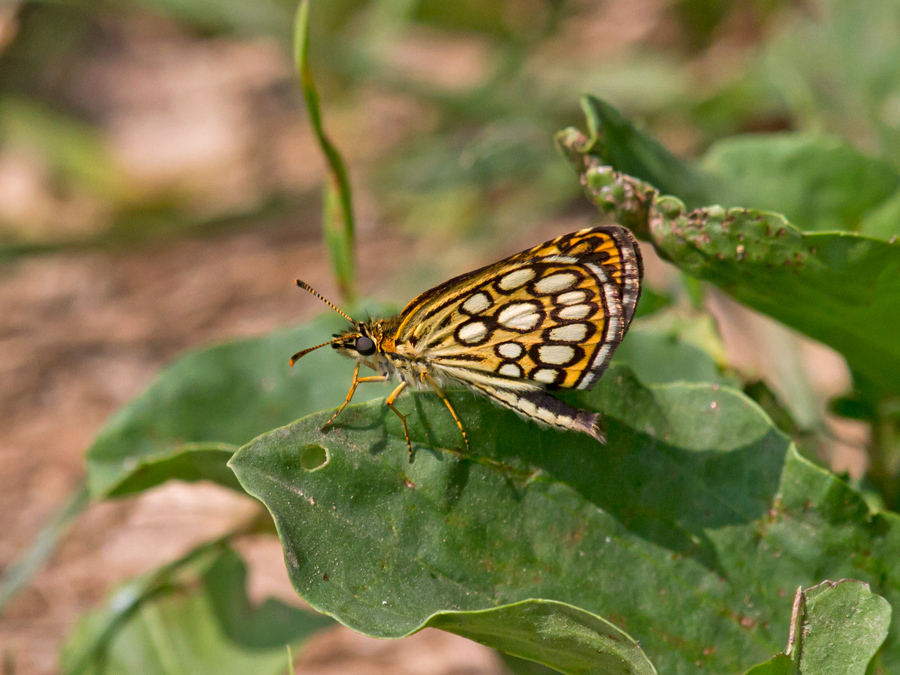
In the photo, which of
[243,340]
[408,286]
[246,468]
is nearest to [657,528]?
[246,468]

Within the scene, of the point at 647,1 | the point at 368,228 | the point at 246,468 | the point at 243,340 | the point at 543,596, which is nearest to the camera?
the point at 246,468

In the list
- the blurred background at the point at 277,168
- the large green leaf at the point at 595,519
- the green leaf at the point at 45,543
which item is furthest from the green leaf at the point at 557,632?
the green leaf at the point at 45,543

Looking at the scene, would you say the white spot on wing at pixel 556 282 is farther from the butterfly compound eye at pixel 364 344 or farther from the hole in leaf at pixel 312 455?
the hole in leaf at pixel 312 455

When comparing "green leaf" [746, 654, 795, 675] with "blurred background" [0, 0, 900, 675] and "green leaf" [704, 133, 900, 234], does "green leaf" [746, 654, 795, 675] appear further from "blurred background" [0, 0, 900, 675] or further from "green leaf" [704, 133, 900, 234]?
"blurred background" [0, 0, 900, 675]

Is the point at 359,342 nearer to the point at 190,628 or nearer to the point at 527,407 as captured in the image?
the point at 527,407

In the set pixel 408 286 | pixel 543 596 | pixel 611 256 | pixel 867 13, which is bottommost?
pixel 408 286

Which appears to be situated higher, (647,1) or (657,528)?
Answer: (647,1)

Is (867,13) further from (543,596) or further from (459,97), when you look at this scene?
(543,596)
